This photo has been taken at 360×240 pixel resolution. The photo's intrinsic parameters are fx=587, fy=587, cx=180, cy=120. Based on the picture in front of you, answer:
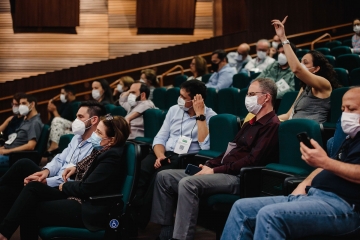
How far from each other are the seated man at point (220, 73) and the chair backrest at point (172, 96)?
18.7 inches

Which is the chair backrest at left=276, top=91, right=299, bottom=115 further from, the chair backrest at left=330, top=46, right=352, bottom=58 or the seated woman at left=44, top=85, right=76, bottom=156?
the chair backrest at left=330, top=46, right=352, bottom=58

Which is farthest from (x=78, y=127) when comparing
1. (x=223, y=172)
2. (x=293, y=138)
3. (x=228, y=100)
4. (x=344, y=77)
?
(x=344, y=77)

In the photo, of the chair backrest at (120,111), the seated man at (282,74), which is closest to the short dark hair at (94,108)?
the chair backrest at (120,111)

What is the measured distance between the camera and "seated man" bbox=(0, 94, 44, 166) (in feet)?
14.8

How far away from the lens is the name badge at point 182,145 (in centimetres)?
355

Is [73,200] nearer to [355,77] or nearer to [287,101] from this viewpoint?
[287,101]

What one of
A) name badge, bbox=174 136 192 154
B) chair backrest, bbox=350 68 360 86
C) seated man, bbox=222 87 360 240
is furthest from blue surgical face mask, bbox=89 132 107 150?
chair backrest, bbox=350 68 360 86

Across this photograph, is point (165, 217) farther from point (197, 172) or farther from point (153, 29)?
point (153, 29)

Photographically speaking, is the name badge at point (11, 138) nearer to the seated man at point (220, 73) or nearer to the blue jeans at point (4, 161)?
the blue jeans at point (4, 161)

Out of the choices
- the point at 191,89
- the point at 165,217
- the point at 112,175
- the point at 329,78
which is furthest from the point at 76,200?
the point at 329,78

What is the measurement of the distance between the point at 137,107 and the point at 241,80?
4.24 feet

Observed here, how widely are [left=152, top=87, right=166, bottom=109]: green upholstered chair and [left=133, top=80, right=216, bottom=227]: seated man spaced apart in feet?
5.78

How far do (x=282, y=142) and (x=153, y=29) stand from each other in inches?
239

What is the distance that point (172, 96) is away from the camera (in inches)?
211
